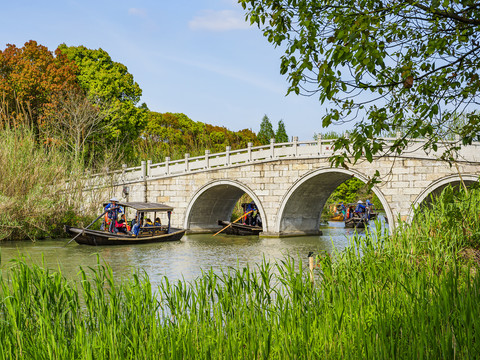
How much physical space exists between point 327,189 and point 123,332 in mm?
19032

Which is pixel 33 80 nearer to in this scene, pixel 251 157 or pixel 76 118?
pixel 76 118

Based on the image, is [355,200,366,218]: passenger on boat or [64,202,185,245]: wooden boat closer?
[64,202,185,245]: wooden boat

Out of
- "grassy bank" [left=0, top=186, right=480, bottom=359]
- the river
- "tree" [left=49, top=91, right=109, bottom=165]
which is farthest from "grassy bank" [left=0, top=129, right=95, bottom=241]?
"grassy bank" [left=0, top=186, right=480, bottom=359]

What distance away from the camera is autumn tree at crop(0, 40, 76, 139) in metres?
25.2

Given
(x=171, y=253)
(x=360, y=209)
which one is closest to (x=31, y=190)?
(x=171, y=253)

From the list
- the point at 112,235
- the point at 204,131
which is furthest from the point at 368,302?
the point at 204,131

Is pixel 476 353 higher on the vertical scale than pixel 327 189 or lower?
lower

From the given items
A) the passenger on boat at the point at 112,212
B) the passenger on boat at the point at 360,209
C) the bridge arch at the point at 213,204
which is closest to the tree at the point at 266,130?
the passenger on boat at the point at 360,209

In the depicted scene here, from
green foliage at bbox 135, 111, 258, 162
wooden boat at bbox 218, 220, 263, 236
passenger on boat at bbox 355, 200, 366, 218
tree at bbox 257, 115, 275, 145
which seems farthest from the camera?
tree at bbox 257, 115, 275, 145

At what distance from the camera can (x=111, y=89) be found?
91.6 feet

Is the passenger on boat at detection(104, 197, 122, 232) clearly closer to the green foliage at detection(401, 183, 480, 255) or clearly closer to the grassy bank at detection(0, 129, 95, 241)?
the grassy bank at detection(0, 129, 95, 241)

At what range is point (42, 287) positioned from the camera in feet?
14.3

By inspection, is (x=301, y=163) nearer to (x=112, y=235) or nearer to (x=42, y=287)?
(x=112, y=235)

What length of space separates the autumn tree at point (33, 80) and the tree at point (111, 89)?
1454 mm
